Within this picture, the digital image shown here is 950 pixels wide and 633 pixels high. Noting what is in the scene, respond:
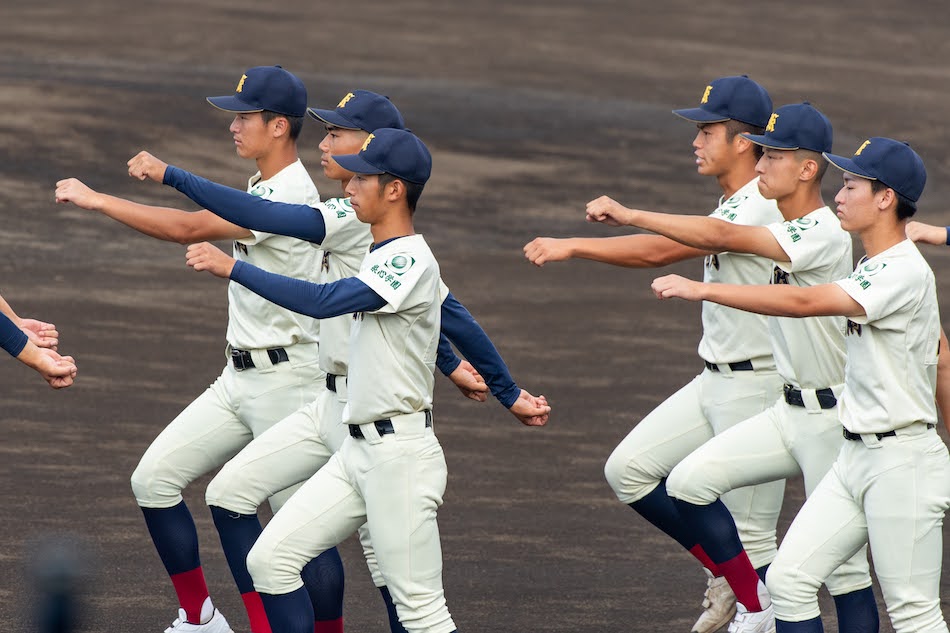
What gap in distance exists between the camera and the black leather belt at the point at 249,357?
281 inches

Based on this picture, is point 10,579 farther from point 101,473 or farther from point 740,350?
A: point 740,350

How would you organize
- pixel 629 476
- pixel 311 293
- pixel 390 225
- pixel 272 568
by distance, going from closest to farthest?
pixel 311 293 → pixel 272 568 → pixel 390 225 → pixel 629 476

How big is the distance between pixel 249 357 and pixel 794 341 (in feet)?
7.89

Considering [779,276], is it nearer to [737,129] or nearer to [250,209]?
[737,129]

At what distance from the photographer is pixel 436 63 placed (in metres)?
22.0

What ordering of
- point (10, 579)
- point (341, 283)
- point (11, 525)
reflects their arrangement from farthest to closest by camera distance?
point (11, 525) < point (10, 579) < point (341, 283)

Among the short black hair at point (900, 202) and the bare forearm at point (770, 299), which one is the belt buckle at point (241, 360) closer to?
the bare forearm at point (770, 299)

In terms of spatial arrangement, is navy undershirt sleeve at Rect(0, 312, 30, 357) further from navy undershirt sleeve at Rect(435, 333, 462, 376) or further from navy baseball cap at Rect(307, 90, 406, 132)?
navy undershirt sleeve at Rect(435, 333, 462, 376)

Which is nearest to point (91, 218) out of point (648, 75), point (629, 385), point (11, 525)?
point (629, 385)

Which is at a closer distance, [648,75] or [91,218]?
[91,218]

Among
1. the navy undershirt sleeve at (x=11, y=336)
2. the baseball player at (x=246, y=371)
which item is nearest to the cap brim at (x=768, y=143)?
the baseball player at (x=246, y=371)

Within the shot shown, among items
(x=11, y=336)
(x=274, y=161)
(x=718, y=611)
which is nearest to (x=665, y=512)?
(x=718, y=611)

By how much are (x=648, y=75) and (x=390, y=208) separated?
637 inches

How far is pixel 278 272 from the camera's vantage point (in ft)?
23.5
